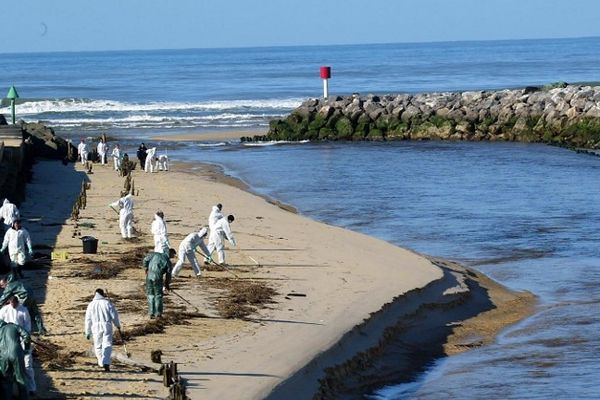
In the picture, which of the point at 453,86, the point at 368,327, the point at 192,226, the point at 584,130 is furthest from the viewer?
the point at 453,86

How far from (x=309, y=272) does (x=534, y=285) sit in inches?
170

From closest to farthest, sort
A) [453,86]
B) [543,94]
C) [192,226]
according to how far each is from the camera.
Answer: [192,226] → [543,94] → [453,86]

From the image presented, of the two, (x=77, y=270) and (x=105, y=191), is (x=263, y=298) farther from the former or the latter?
(x=105, y=191)

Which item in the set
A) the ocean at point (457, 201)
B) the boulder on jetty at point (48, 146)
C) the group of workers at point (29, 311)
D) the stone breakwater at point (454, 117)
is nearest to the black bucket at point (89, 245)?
the group of workers at point (29, 311)

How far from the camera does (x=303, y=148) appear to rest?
5331cm

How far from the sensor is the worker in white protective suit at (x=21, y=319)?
14414mm

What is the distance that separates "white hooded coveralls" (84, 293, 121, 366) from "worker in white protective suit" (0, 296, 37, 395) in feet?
3.34

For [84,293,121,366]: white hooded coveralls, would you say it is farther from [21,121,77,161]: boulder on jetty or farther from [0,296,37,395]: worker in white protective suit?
[21,121,77,161]: boulder on jetty

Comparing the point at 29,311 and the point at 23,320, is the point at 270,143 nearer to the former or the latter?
the point at 29,311

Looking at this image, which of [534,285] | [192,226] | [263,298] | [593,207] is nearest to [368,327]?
[263,298]

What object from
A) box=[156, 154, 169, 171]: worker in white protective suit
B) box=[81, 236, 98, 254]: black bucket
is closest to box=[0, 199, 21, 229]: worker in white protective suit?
box=[81, 236, 98, 254]: black bucket

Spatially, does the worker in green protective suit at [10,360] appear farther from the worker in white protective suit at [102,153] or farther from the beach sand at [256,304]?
the worker in white protective suit at [102,153]

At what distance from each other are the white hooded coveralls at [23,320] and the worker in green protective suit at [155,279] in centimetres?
354

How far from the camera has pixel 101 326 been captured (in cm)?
1567
